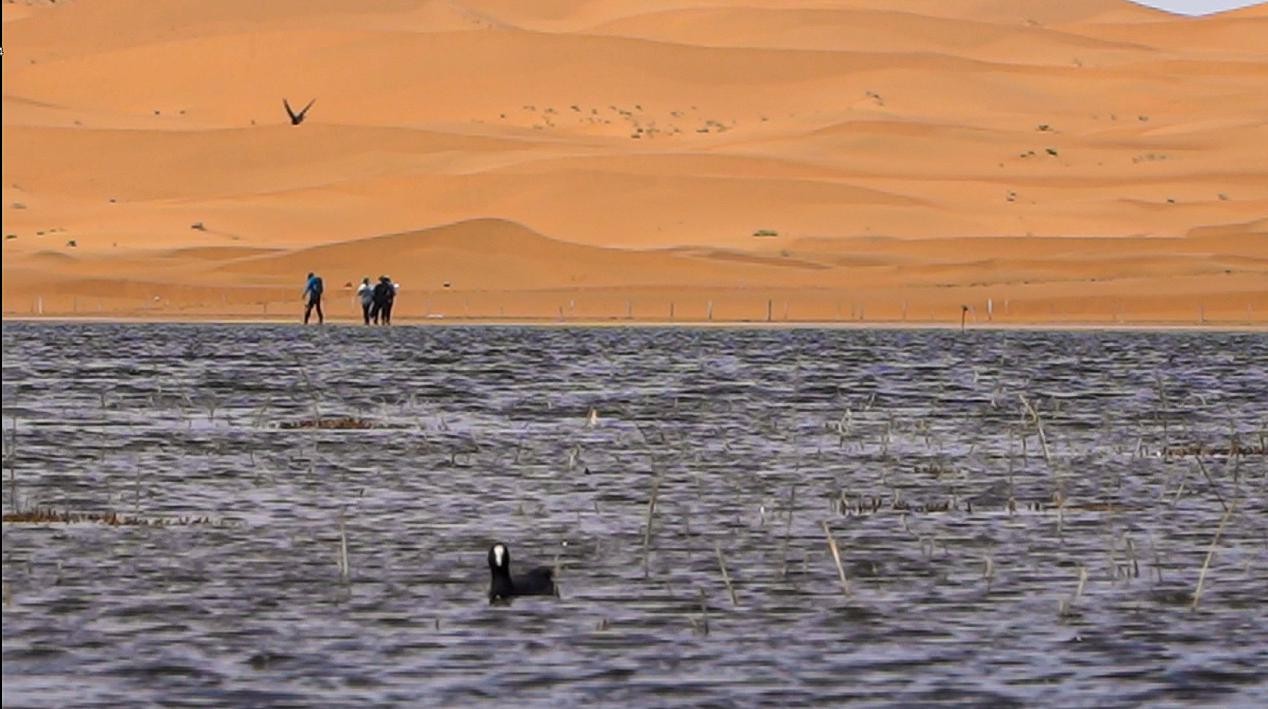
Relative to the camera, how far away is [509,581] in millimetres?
19547

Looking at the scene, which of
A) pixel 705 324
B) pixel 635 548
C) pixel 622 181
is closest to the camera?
pixel 635 548

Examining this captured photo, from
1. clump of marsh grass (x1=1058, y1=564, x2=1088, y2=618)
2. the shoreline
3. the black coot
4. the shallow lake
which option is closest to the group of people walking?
the shoreline

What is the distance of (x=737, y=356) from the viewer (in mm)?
64125

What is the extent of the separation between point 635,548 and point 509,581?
3674mm

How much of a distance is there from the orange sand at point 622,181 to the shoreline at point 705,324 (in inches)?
131

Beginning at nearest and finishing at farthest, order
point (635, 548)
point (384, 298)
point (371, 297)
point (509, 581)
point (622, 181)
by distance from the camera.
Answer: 1. point (509, 581)
2. point (635, 548)
3. point (384, 298)
4. point (371, 297)
5. point (622, 181)

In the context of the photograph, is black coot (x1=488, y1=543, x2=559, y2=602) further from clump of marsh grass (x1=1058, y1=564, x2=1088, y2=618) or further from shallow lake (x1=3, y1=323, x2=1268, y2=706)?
clump of marsh grass (x1=1058, y1=564, x2=1088, y2=618)

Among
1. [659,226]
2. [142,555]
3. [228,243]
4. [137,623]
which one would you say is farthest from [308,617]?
[659,226]

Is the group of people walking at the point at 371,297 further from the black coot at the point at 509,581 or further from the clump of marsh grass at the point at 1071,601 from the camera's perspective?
the clump of marsh grass at the point at 1071,601

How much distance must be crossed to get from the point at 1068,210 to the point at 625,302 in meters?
39.7

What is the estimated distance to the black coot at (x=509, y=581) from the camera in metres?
19.4

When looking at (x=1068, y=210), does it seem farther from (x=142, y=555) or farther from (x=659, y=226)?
(x=142, y=555)

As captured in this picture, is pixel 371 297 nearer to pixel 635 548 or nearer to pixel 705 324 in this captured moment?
pixel 705 324

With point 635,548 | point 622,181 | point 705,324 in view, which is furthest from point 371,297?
point 635,548
